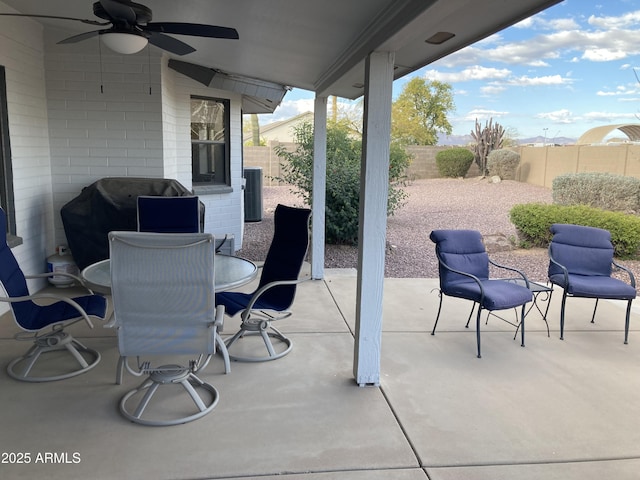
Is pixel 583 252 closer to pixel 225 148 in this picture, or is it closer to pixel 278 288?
pixel 278 288

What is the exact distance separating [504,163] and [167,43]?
1391cm

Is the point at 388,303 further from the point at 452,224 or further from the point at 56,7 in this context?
the point at 452,224

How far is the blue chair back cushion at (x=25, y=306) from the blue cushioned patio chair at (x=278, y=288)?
90 cm

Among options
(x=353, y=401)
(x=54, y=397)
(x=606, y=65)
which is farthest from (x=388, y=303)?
(x=606, y=65)

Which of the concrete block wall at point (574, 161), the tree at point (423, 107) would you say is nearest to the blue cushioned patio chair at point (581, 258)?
the concrete block wall at point (574, 161)

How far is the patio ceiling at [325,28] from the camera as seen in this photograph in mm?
2359

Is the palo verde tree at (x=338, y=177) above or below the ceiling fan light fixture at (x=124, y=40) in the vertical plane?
below

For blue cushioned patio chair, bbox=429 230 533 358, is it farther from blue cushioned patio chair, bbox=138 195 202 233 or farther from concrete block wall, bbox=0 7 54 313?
concrete block wall, bbox=0 7 54 313

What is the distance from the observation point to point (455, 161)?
16672 mm

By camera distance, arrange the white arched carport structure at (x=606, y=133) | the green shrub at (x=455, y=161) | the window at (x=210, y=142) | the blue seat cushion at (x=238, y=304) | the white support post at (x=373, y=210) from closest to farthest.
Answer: the white support post at (x=373, y=210) < the blue seat cushion at (x=238, y=304) < the window at (x=210, y=142) < the white arched carport structure at (x=606, y=133) < the green shrub at (x=455, y=161)

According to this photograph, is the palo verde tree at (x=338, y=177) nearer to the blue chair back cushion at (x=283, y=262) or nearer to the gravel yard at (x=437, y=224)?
the gravel yard at (x=437, y=224)

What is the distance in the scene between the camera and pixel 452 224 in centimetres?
1024

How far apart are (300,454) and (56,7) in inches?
161

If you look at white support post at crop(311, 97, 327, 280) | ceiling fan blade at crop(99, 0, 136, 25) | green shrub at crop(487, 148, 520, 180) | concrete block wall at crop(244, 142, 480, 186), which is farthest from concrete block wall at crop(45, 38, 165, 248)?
green shrub at crop(487, 148, 520, 180)
